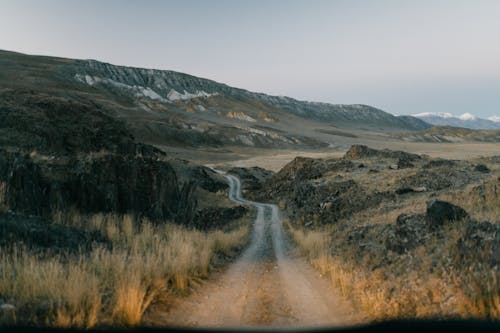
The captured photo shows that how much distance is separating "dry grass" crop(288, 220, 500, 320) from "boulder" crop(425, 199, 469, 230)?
1.39 metres

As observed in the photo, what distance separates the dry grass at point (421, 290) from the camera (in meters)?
6.71

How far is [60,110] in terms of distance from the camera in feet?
92.9

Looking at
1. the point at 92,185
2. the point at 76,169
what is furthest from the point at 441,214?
the point at 76,169

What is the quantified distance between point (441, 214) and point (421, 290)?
450 cm

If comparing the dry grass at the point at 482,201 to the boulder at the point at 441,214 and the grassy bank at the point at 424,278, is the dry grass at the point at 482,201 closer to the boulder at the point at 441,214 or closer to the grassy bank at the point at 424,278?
the grassy bank at the point at 424,278

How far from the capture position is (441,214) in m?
11.6

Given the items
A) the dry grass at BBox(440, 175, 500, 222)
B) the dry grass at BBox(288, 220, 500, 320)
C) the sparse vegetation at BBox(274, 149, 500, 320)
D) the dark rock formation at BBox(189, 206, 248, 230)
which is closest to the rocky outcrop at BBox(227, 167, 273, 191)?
the dark rock formation at BBox(189, 206, 248, 230)

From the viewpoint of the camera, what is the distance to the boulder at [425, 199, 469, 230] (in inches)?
450

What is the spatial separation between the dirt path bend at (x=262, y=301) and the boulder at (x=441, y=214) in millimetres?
3695

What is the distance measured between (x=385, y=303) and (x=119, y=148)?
85.6ft

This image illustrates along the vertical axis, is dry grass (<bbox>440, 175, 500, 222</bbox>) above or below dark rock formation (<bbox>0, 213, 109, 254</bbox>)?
above

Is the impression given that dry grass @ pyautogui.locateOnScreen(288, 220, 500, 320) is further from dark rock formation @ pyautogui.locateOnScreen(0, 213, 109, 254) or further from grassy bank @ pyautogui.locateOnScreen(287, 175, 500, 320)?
dark rock formation @ pyautogui.locateOnScreen(0, 213, 109, 254)

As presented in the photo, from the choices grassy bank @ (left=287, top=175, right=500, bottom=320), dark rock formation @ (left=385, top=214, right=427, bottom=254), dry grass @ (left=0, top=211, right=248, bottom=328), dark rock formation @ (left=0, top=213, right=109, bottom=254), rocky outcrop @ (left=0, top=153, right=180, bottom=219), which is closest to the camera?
dry grass @ (left=0, top=211, right=248, bottom=328)

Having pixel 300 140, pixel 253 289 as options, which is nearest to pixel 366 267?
pixel 253 289
